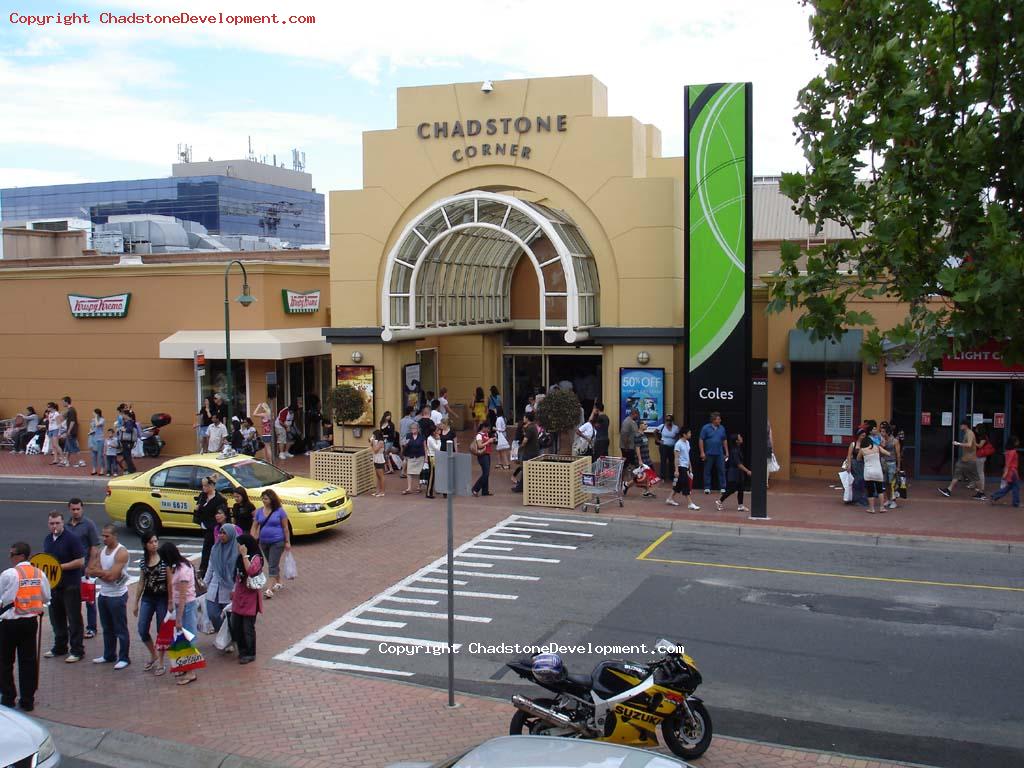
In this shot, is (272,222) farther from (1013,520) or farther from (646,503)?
(1013,520)

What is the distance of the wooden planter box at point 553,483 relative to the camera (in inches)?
761

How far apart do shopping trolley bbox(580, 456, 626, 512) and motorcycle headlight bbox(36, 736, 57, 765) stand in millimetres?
11818

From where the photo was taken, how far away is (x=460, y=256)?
25766mm

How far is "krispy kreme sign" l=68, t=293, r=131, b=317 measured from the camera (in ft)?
88.7

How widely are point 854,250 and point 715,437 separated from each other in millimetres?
10646

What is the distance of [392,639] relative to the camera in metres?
11.9

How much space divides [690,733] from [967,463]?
1337cm

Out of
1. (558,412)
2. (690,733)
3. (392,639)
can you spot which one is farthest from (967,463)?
(690,733)

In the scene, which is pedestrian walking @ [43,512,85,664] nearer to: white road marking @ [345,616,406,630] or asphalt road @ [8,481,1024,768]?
asphalt road @ [8,481,1024,768]

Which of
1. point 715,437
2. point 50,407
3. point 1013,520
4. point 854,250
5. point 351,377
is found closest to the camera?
point 854,250

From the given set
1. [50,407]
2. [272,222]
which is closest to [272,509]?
[50,407]

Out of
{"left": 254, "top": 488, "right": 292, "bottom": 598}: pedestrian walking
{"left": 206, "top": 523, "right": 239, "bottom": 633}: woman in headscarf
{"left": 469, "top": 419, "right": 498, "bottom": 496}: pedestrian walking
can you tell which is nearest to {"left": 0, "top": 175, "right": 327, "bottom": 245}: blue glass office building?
{"left": 469, "top": 419, "right": 498, "bottom": 496}: pedestrian walking

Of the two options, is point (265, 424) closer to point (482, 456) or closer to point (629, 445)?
point (482, 456)

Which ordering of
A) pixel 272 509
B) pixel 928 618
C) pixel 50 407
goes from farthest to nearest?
pixel 50 407 → pixel 272 509 → pixel 928 618
